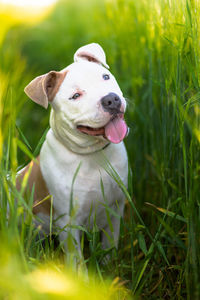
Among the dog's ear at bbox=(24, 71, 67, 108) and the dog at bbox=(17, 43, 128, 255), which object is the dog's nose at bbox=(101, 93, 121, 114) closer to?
the dog at bbox=(17, 43, 128, 255)

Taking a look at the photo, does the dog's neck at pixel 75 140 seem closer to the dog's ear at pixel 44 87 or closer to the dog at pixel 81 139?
the dog at pixel 81 139

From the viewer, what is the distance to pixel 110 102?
1.76m

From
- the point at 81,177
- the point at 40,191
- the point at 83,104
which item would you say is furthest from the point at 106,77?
the point at 40,191

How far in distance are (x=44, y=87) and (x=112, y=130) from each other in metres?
0.37

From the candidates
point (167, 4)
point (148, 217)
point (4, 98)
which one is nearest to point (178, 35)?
point (167, 4)

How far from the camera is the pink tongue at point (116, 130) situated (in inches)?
72.0

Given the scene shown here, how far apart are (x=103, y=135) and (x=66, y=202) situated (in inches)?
14.8

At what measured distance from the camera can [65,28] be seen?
5133mm

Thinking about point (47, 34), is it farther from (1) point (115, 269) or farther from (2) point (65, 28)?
(1) point (115, 269)

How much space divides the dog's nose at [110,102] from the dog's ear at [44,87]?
11.5 inches

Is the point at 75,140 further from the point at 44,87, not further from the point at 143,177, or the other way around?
the point at 143,177

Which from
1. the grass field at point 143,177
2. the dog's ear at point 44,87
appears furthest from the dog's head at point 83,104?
the grass field at point 143,177

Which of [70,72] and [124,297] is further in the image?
[70,72]

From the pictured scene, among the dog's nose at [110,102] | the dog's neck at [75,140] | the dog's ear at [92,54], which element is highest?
the dog's ear at [92,54]
